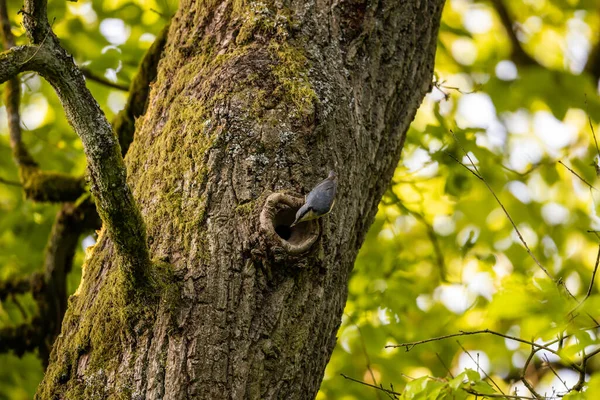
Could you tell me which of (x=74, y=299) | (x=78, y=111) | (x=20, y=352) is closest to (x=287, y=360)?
(x=74, y=299)

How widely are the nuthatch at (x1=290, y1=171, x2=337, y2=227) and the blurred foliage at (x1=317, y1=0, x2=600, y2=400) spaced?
52 centimetres

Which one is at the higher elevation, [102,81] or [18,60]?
[102,81]

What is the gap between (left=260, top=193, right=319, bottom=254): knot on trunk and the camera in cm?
171

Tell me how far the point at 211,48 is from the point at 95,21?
2.24 metres

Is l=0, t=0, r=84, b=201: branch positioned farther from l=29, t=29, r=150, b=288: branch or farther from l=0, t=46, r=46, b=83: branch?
l=0, t=46, r=46, b=83: branch

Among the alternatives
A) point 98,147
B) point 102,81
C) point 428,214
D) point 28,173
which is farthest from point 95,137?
point 428,214

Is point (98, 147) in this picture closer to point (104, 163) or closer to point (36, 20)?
point (104, 163)

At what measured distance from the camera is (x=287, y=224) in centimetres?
184

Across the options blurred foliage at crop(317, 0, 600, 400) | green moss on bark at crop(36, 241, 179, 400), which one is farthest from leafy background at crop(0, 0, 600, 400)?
green moss on bark at crop(36, 241, 179, 400)

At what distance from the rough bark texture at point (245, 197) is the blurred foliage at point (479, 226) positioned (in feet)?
1.19

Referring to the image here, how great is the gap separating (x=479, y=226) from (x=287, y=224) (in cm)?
368

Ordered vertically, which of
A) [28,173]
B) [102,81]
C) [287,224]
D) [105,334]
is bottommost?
[105,334]

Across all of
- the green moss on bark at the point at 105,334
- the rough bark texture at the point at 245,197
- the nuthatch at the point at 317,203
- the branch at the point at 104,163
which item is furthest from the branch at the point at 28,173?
the nuthatch at the point at 317,203

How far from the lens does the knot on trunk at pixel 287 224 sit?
1.71 meters
